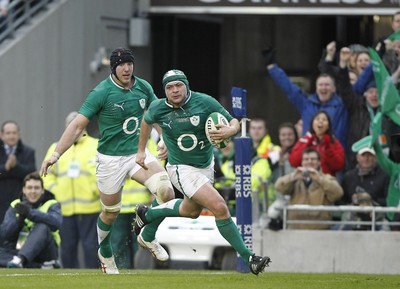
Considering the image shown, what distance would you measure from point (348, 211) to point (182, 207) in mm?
4171

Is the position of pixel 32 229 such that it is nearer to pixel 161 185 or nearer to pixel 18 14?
pixel 161 185

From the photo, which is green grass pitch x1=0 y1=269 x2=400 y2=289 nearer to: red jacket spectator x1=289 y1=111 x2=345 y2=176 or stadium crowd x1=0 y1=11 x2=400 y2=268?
stadium crowd x1=0 y1=11 x2=400 y2=268

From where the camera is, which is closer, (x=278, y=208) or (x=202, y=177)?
(x=202, y=177)

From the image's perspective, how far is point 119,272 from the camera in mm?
18125

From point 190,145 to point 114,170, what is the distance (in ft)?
4.23

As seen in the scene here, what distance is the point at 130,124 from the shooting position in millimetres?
17500

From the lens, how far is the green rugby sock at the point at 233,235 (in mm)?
16438

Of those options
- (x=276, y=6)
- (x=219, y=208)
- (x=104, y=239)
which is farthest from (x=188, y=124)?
(x=276, y=6)

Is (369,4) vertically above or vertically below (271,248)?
above

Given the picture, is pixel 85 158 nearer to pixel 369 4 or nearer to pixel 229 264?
pixel 229 264

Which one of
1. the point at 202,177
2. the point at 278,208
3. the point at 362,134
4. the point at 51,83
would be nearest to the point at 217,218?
the point at 202,177

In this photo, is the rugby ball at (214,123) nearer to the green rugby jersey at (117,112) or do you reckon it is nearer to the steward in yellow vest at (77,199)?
the green rugby jersey at (117,112)

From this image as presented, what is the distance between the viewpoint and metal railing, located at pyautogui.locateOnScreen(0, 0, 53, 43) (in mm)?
25328

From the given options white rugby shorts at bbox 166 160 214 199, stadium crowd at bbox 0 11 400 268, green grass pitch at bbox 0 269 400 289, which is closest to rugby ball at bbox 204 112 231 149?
white rugby shorts at bbox 166 160 214 199
